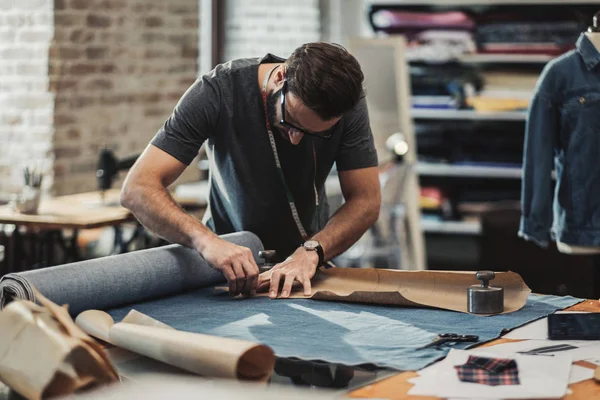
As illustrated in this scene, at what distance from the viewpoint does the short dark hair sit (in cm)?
250

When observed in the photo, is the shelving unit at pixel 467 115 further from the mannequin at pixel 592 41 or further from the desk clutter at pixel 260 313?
the desk clutter at pixel 260 313

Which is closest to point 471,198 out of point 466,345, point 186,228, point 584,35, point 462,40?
point 462,40

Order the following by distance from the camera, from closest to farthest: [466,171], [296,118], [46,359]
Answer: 1. [46,359]
2. [296,118]
3. [466,171]

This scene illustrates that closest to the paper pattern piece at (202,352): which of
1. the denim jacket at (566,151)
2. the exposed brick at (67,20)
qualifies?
the denim jacket at (566,151)

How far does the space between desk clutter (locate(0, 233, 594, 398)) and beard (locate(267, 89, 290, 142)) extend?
0.36 meters

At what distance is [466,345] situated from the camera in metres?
1.98

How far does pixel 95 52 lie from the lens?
18.6 ft

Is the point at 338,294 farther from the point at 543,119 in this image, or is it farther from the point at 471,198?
the point at 471,198

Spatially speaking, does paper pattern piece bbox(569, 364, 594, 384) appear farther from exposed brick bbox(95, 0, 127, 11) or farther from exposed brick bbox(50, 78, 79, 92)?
exposed brick bbox(95, 0, 127, 11)

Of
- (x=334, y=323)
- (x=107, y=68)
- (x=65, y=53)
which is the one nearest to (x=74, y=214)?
(x=65, y=53)

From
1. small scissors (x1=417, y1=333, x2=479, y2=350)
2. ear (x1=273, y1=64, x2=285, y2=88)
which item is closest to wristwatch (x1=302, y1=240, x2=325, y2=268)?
ear (x1=273, y1=64, x2=285, y2=88)

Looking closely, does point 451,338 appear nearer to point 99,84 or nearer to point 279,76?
point 279,76

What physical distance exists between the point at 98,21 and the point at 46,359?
4.26m

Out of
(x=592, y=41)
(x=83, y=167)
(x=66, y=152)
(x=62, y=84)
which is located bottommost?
(x=83, y=167)
